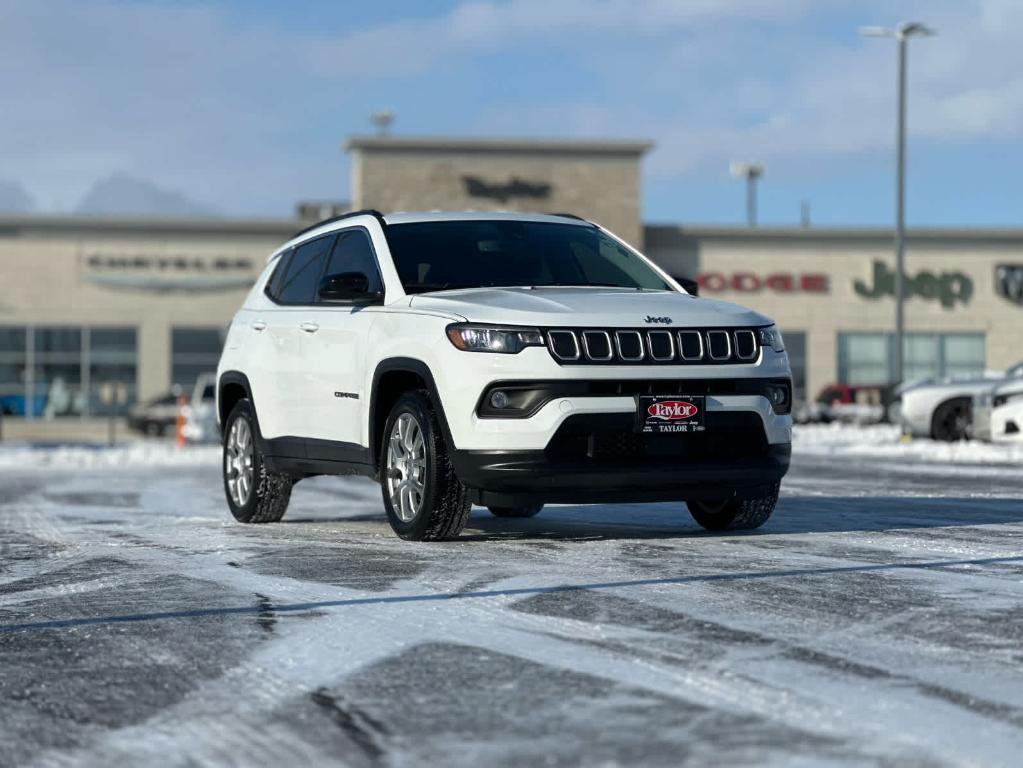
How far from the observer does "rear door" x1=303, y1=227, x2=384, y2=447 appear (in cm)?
932

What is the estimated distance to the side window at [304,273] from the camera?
10.4 metres

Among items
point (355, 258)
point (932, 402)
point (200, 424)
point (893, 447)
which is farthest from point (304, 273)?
point (200, 424)

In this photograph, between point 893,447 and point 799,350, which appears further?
point 799,350

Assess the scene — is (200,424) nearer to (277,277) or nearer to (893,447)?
(893,447)

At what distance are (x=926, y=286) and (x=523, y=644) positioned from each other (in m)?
55.9

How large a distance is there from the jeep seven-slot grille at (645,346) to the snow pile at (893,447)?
11085 mm

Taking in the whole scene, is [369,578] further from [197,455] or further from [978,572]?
[197,455]

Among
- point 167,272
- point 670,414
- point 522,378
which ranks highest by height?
point 167,272

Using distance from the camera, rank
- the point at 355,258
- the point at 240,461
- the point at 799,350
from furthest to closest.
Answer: the point at 799,350
the point at 240,461
the point at 355,258

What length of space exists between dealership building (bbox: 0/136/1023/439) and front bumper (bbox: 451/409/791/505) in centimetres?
4571

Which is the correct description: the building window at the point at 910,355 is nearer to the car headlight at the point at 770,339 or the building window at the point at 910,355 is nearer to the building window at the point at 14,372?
the building window at the point at 14,372

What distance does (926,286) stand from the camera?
59.4 m

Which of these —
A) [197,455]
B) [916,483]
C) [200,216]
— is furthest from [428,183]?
[916,483]

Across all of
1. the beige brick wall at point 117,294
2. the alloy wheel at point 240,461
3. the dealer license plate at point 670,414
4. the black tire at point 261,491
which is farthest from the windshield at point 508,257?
the beige brick wall at point 117,294
